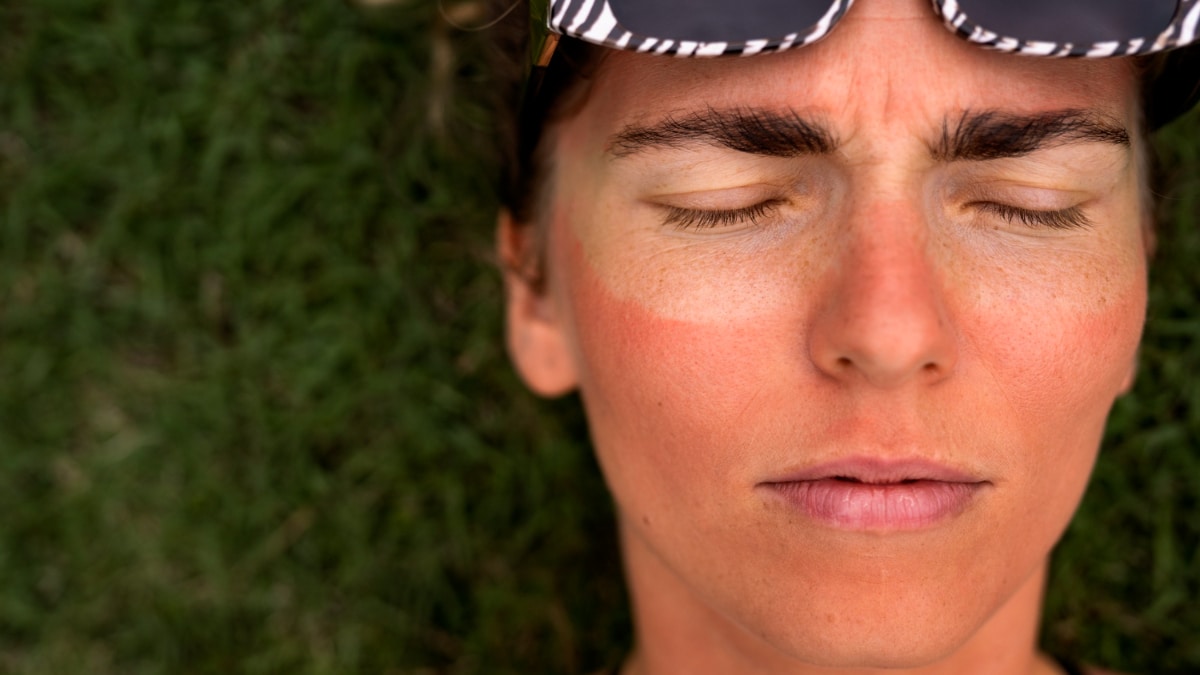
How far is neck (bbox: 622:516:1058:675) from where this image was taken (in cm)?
218

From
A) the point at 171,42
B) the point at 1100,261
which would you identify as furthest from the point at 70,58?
the point at 1100,261

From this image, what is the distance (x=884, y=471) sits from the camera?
1.72 meters

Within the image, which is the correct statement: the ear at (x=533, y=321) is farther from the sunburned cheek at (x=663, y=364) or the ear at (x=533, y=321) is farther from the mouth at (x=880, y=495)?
the mouth at (x=880, y=495)

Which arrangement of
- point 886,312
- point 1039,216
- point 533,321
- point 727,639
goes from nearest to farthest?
point 886,312
point 1039,216
point 727,639
point 533,321

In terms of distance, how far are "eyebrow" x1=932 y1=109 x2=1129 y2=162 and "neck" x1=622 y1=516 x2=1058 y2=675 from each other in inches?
37.9

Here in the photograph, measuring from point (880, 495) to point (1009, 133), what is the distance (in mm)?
630

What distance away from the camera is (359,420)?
3123mm

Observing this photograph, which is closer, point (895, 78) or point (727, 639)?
point (895, 78)

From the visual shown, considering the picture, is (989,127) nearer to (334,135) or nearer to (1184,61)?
(1184,61)

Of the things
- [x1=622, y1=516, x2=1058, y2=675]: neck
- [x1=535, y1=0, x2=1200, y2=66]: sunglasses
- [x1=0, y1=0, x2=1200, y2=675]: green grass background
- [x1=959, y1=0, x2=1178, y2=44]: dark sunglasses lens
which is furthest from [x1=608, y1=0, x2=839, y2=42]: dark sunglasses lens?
[x1=0, y1=0, x2=1200, y2=675]: green grass background

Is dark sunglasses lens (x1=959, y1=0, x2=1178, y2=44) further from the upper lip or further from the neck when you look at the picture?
the neck

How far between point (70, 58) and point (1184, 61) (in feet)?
9.55

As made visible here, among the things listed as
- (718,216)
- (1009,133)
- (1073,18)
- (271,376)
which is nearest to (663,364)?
(718,216)

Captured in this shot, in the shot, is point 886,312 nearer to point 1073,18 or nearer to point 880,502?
point 880,502
